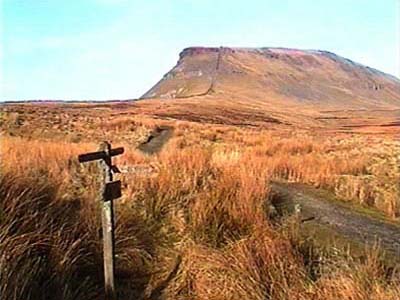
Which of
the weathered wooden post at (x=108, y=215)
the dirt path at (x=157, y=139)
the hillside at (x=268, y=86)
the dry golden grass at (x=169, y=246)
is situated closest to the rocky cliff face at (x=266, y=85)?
the hillside at (x=268, y=86)

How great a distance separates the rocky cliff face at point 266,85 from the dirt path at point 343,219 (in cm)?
12882

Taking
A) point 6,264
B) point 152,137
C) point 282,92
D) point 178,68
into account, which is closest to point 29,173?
point 6,264

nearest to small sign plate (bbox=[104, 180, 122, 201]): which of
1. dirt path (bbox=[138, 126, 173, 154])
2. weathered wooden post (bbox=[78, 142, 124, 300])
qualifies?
weathered wooden post (bbox=[78, 142, 124, 300])

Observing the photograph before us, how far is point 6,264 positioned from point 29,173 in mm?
2193

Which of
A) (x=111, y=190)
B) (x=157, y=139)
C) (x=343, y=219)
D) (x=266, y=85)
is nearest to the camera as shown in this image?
(x=111, y=190)

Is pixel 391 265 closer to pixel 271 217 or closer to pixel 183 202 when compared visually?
pixel 271 217

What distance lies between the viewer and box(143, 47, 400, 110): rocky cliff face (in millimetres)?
155438

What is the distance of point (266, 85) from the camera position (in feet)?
541

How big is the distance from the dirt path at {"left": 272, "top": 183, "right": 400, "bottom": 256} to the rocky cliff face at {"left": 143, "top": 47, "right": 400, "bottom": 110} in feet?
423

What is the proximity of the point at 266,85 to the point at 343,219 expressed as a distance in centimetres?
15954

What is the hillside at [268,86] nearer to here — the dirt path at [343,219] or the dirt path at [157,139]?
the dirt path at [157,139]

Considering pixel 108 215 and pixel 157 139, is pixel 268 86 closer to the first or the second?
pixel 157 139

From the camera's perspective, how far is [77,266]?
4.96 m

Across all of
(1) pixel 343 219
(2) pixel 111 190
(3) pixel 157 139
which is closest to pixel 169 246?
(2) pixel 111 190
